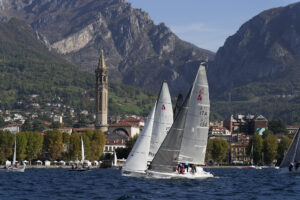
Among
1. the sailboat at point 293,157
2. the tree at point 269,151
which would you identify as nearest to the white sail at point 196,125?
the sailboat at point 293,157

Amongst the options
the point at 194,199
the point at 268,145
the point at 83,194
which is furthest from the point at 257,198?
the point at 268,145

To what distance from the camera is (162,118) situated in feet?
248

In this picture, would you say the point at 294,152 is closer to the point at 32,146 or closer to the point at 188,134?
the point at 188,134

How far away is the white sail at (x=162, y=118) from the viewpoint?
75.5 meters

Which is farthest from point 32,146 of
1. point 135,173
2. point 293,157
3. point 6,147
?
point 135,173

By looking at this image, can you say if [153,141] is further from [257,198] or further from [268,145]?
[268,145]

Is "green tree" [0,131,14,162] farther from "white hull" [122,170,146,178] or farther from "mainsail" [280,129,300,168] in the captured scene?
"white hull" [122,170,146,178]

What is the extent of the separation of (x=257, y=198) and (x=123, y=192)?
11789 mm

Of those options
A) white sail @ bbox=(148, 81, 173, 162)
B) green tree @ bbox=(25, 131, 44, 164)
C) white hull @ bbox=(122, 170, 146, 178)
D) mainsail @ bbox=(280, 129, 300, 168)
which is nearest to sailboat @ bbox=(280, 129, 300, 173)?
mainsail @ bbox=(280, 129, 300, 168)

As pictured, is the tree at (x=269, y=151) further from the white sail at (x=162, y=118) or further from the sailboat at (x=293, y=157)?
the white sail at (x=162, y=118)

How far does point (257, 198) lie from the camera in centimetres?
5638

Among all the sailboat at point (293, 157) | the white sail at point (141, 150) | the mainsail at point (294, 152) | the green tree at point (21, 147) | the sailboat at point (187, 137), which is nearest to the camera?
the sailboat at point (187, 137)

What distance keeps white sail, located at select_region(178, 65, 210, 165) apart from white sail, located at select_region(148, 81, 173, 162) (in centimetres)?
563

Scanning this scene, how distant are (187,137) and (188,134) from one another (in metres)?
0.32
